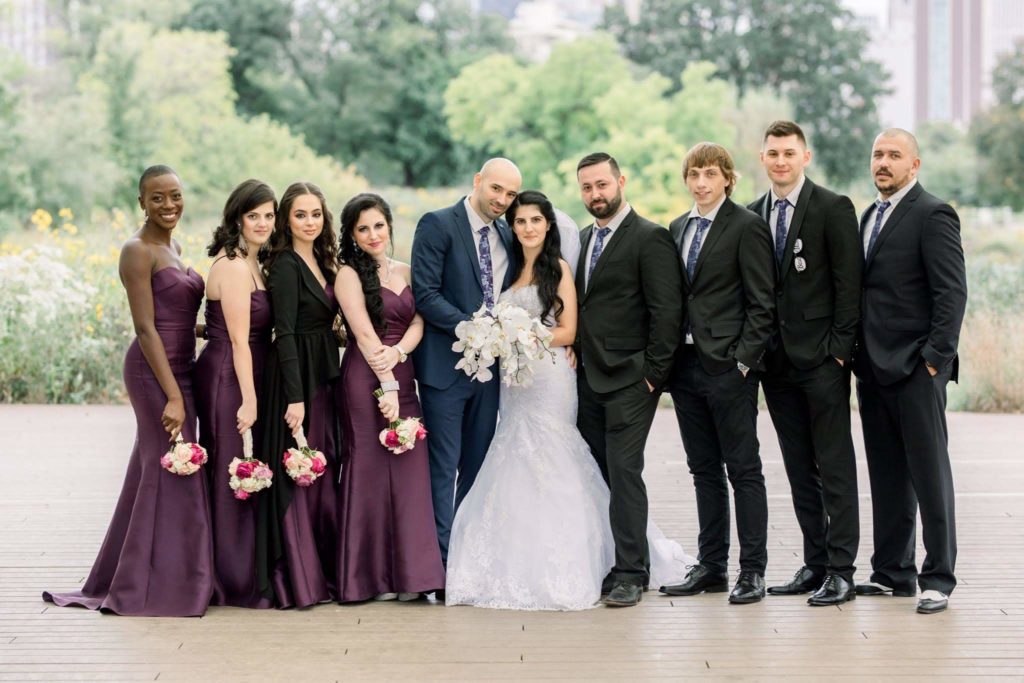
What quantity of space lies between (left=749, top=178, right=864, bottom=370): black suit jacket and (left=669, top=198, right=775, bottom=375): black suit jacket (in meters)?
0.09

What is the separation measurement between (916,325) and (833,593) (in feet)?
3.82

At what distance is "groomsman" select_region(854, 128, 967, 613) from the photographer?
5.27 meters

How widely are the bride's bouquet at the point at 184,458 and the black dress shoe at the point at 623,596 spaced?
179cm

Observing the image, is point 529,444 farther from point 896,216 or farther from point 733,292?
point 896,216

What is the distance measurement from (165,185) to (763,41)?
53115 millimetres

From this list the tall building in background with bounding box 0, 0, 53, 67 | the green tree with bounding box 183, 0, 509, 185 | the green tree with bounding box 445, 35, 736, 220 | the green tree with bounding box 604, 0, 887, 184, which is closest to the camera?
the tall building in background with bounding box 0, 0, 53, 67

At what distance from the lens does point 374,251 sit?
5.69m

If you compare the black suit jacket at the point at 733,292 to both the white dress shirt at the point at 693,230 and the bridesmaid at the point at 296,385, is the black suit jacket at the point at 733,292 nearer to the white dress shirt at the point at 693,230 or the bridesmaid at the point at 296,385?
the white dress shirt at the point at 693,230

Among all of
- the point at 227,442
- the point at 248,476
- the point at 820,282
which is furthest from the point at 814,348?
the point at 227,442

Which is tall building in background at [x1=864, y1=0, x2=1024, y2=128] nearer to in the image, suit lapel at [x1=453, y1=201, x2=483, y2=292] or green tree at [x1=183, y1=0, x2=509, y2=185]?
green tree at [x1=183, y1=0, x2=509, y2=185]

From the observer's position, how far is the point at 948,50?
16600 cm

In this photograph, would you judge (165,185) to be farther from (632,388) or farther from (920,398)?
(920,398)

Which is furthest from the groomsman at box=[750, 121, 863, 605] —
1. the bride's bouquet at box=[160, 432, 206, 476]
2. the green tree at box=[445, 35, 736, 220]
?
the green tree at box=[445, 35, 736, 220]

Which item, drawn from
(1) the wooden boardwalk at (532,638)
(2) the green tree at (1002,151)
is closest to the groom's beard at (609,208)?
(1) the wooden boardwalk at (532,638)
